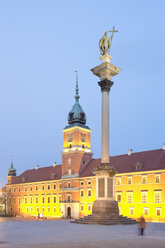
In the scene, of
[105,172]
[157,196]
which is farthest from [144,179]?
[105,172]

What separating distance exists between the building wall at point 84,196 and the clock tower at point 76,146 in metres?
2.84

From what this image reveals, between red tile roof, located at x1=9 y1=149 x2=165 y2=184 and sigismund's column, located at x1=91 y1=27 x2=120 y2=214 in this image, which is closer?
sigismund's column, located at x1=91 y1=27 x2=120 y2=214

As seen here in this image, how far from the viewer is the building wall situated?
54.7 metres

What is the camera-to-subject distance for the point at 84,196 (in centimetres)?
6856

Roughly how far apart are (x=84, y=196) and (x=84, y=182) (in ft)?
10.3

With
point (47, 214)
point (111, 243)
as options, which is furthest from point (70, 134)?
point (111, 243)

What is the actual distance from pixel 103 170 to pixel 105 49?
14.5 meters

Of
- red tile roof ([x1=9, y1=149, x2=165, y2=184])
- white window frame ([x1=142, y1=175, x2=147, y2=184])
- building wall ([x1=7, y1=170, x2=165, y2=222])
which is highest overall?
red tile roof ([x1=9, y1=149, x2=165, y2=184])

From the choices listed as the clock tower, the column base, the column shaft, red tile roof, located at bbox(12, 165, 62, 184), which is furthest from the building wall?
the column shaft

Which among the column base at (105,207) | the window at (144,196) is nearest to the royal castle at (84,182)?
the window at (144,196)

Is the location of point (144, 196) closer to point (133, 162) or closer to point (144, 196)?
point (144, 196)

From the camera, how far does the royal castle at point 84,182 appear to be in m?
54.1

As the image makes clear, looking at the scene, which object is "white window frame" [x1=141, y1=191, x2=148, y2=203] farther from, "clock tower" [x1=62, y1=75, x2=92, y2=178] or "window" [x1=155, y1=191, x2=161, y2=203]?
"clock tower" [x1=62, y1=75, x2=92, y2=178]

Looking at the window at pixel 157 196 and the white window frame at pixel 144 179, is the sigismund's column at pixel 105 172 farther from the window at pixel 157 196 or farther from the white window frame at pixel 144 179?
the white window frame at pixel 144 179
